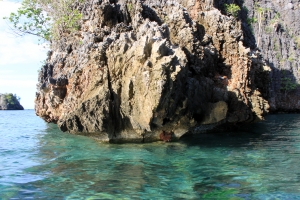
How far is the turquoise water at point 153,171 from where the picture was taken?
6125mm

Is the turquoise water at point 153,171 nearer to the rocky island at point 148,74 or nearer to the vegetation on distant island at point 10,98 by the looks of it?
the rocky island at point 148,74

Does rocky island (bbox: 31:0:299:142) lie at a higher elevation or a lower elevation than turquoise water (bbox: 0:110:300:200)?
higher

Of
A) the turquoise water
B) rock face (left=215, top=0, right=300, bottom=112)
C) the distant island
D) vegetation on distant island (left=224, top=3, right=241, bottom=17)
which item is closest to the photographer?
the turquoise water

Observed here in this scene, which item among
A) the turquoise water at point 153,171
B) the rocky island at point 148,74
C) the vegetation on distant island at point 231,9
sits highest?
the vegetation on distant island at point 231,9

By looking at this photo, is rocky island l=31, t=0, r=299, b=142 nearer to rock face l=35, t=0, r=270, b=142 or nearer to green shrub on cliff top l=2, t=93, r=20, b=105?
rock face l=35, t=0, r=270, b=142

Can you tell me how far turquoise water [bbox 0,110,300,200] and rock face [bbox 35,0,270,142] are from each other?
1187mm

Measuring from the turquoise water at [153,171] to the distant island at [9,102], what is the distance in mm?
81713

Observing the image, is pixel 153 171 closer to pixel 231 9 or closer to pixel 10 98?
pixel 231 9

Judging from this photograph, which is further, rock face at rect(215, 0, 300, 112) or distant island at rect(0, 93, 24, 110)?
distant island at rect(0, 93, 24, 110)

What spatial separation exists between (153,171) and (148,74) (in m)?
3.89

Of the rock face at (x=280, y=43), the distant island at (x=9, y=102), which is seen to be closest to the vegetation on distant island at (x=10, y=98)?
the distant island at (x=9, y=102)

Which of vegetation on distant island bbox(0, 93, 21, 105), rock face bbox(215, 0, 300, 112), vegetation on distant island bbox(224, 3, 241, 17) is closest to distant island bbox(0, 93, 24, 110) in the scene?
vegetation on distant island bbox(0, 93, 21, 105)

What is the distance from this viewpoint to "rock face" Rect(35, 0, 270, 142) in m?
10.7

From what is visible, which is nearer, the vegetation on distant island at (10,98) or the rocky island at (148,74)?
the rocky island at (148,74)
